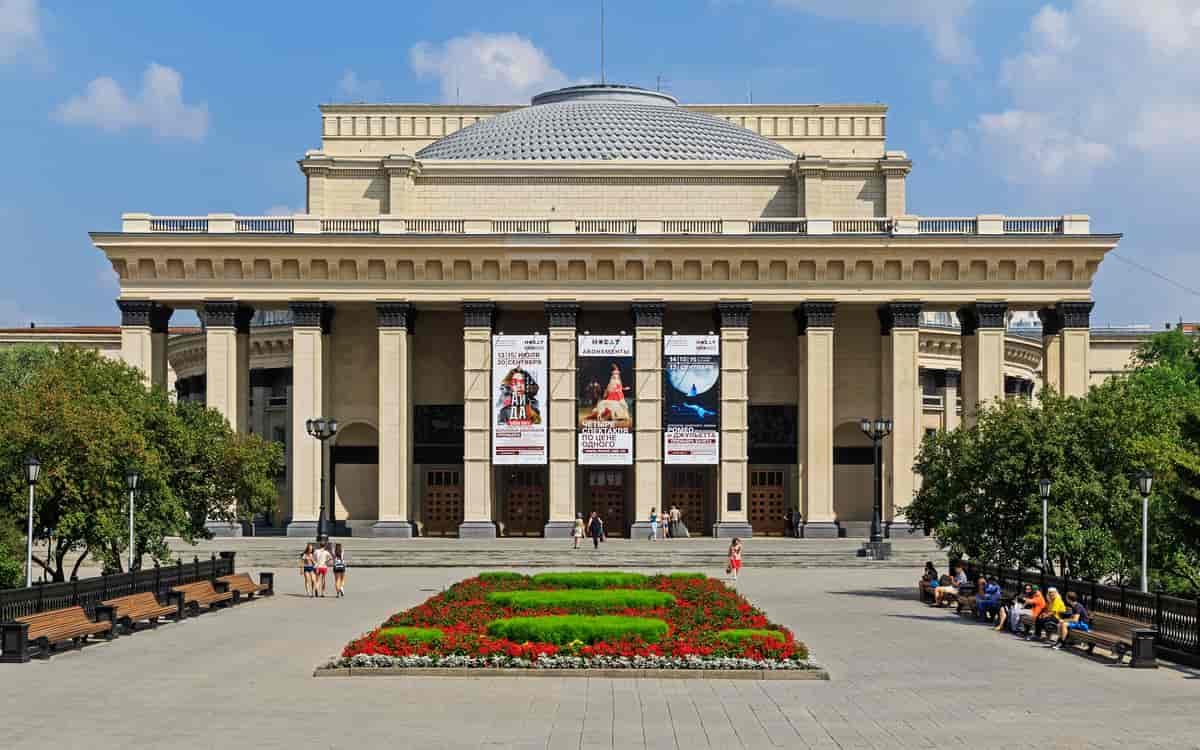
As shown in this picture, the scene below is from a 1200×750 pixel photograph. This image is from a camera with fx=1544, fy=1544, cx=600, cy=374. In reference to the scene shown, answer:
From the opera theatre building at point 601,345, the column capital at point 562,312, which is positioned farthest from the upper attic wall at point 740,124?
the column capital at point 562,312

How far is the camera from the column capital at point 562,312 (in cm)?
6106

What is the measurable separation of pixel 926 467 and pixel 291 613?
15.7m

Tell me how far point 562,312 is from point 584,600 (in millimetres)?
35432

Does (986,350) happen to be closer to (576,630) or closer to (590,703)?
(576,630)

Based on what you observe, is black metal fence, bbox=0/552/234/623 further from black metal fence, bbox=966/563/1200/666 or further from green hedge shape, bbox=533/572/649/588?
black metal fence, bbox=966/563/1200/666

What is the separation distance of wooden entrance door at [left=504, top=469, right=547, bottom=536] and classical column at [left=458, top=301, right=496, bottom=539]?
3.01 meters

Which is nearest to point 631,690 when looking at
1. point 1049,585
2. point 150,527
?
point 1049,585

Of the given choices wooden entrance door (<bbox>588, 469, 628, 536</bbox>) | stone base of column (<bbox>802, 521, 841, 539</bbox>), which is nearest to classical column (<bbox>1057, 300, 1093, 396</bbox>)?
stone base of column (<bbox>802, 521, 841, 539</bbox>)

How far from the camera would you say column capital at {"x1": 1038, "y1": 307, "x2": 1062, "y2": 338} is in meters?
60.8

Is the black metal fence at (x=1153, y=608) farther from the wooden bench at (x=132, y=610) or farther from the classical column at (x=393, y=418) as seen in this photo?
the classical column at (x=393, y=418)

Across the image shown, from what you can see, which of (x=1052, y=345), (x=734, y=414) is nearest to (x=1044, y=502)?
(x=734, y=414)

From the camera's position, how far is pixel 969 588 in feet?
106

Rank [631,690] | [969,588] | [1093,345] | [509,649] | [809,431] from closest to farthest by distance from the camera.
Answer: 1. [631,690]
2. [509,649]
3. [969,588]
4. [809,431]
5. [1093,345]

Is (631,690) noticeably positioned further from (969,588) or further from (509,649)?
(969,588)
